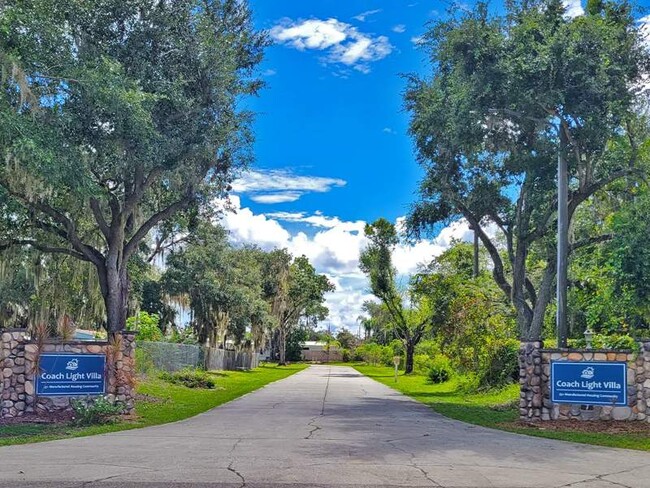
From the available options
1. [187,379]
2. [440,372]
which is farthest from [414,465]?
[440,372]

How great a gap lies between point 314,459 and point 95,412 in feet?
21.6

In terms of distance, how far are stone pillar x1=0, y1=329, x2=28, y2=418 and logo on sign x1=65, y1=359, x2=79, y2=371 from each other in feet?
2.93

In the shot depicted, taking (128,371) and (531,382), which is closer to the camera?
(128,371)

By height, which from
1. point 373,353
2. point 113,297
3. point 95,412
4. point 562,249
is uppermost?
point 562,249

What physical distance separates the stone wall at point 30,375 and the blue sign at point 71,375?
0.38 feet

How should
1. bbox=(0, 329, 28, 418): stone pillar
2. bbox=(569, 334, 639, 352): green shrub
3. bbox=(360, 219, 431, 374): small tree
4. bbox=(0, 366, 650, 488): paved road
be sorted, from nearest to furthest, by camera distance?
bbox=(0, 366, 650, 488): paved road
bbox=(0, 329, 28, 418): stone pillar
bbox=(569, 334, 639, 352): green shrub
bbox=(360, 219, 431, 374): small tree

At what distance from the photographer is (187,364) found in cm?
3428

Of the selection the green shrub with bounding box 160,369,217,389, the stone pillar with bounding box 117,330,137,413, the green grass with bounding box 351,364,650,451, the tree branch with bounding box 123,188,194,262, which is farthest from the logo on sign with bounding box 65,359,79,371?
the green shrub with bounding box 160,369,217,389

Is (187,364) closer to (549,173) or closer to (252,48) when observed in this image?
(252,48)

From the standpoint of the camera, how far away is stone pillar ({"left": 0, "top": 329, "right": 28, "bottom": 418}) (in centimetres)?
1448

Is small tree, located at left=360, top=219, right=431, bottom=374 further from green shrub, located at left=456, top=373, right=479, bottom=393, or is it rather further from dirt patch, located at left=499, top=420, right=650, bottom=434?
dirt patch, located at left=499, top=420, right=650, bottom=434

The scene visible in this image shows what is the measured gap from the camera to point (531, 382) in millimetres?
15875

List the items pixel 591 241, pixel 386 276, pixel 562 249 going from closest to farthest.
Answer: pixel 562 249
pixel 591 241
pixel 386 276

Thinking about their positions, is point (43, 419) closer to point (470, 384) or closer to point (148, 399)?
point (148, 399)
